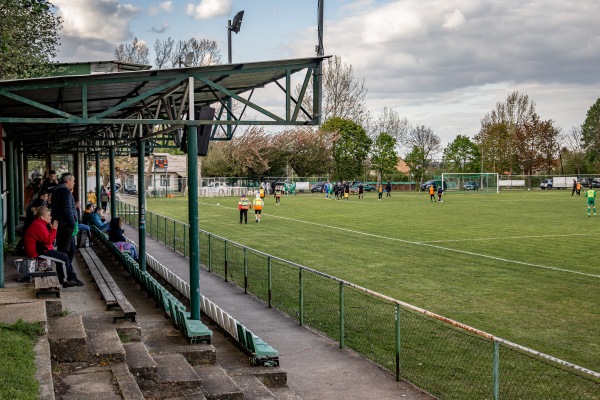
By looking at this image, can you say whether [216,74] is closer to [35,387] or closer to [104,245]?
[35,387]

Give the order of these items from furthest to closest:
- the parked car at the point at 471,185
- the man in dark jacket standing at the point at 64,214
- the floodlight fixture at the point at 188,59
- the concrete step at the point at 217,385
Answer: the parked car at the point at 471,185 < the man in dark jacket standing at the point at 64,214 < the floodlight fixture at the point at 188,59 < the concrete step at the point at 217,385

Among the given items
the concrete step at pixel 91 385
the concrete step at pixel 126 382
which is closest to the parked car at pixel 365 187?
the concrete step at pixel 126 382

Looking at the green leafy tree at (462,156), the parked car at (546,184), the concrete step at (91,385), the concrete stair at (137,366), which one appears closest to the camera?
the concrete step at (91,385)

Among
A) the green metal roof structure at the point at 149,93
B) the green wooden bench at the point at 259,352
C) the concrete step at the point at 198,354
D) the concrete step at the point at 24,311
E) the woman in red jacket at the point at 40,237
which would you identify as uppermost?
the green metal roof structure at the point at 149,93

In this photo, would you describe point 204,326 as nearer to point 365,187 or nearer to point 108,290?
point 108,290

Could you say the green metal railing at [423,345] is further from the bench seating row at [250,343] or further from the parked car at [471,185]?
the parked car at [471,185]

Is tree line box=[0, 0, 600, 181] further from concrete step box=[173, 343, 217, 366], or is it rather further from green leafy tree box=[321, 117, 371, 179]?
concrete step box=[173, 343, 217, 366]

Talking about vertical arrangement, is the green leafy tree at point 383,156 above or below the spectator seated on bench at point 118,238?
above

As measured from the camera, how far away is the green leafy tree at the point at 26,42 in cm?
1964

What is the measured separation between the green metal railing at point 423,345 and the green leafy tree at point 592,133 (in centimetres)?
9709

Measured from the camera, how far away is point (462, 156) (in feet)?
355

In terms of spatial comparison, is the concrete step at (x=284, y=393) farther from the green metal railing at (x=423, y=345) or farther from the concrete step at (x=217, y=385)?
the green metal railing at (x=423, y=345)

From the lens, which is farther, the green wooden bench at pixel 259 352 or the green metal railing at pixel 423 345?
the green wooden bench at pixel 259 352

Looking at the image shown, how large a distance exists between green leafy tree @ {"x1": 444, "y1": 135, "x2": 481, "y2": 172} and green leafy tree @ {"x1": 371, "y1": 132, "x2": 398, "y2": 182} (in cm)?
1625
